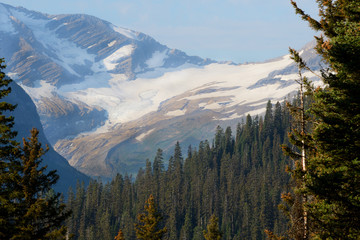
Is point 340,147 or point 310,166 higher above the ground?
point 340,147

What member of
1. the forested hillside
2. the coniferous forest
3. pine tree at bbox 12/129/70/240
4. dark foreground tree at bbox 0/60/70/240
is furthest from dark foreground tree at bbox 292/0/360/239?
the forested hillside

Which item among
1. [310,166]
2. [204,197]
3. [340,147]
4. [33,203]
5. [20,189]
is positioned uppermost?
[340,147]

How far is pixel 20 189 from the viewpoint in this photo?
24891 mm

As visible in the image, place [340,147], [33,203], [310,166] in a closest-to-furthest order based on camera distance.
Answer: [340,147] < [310,166] < [33,203]

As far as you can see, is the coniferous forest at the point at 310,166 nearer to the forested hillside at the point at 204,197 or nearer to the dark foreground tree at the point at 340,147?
the dark foreground tree at the point at 340,147

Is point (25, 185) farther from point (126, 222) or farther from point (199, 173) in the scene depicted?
point (199, 173)

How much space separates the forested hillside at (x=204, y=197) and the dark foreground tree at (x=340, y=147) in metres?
109

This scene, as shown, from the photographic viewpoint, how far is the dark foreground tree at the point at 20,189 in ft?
66.4

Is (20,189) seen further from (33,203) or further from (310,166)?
(310,166)

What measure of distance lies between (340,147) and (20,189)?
1755cm

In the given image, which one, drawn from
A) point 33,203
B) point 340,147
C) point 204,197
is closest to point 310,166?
point 340,147

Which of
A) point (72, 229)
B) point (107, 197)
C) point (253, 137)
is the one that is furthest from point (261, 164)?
point (72, 229)

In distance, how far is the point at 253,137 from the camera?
7854 inches

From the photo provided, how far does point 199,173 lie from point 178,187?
2174 cm
